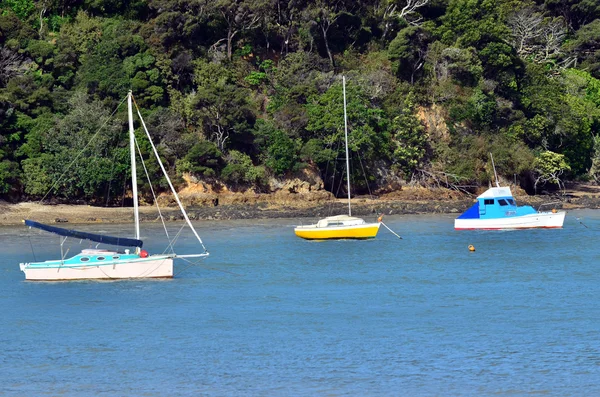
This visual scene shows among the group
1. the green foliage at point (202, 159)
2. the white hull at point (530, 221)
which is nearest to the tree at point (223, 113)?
the green foliage at point (202, 159)

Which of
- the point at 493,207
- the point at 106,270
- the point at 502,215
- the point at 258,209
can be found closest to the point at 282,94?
the point at 258,209

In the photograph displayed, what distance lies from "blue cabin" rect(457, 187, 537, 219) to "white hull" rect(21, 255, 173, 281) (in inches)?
1066

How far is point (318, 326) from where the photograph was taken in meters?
35.0

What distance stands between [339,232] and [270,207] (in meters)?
14.6

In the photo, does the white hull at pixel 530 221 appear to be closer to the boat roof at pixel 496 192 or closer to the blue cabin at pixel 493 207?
the blue cabin at pixel 493 207

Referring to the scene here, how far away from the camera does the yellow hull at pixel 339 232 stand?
59250mm

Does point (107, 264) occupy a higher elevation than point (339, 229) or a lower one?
lower

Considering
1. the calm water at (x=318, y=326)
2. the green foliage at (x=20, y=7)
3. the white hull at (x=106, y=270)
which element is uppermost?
the green foliage at (x=20, y=7)

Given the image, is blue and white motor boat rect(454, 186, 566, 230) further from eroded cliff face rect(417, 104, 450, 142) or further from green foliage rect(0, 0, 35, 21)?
green foliage rect(0, 0, 35, 21)


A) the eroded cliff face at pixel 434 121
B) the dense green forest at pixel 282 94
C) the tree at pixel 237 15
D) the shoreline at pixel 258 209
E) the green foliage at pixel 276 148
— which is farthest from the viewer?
the eroded cliff face at pixel 434 121

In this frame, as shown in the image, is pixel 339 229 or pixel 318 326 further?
pixel 339 229

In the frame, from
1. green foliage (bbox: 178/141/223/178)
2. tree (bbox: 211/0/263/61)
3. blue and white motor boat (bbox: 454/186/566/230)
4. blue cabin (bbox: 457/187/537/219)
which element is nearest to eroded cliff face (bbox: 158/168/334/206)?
green foliage (bbox: 178/141/223/178)

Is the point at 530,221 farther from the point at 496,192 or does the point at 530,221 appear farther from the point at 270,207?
the point at 270,207

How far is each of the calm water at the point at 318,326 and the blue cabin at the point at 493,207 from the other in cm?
964
